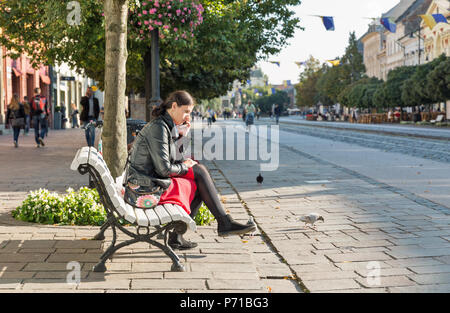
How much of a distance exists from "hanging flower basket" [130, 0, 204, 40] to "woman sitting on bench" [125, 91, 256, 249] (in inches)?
259

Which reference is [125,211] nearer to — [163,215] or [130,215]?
[130,215]

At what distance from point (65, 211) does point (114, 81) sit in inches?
62.2

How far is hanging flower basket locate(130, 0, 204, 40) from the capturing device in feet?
37.9

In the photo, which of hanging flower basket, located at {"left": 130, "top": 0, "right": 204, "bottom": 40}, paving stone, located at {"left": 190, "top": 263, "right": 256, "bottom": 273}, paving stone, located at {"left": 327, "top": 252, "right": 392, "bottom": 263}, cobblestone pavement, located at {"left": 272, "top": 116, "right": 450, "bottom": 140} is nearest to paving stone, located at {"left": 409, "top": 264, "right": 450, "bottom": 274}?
paving stone, located at {"left": 327, "top": 252, "right": 392, "bottom": 263}

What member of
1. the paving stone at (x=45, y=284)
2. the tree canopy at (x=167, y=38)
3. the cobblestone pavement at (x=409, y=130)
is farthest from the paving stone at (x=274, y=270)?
the cobblestone pavement at (x=409, y=130)

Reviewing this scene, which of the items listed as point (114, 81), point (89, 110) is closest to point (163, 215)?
point (114, 81)

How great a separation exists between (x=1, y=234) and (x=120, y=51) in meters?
2.43

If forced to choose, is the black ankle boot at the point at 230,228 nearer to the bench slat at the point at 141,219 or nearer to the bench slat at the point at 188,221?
the bench slat at the point at 188,221

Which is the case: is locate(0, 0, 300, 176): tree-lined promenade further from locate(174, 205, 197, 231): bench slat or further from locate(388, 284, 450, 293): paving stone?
locate(388, 284, 450, 293): paving stone

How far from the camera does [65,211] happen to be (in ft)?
21.6

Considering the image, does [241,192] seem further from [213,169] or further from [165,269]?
[165,269]

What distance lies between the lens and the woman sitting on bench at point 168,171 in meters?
5.04

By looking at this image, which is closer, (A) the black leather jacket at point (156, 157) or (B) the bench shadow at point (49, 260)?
(B) the bench shadow at point (49, 260)

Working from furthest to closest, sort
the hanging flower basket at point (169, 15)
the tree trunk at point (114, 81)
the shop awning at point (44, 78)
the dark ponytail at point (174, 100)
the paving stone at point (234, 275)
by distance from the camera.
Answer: the shop awning at point (44, 78)
the hanging flower basket at point (169, 15)
the tree trunk at point (114, 81)
the dark ponytail at point (174, 100)
the paving stone at point (234, 275)
